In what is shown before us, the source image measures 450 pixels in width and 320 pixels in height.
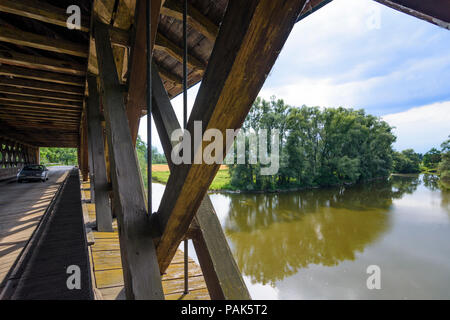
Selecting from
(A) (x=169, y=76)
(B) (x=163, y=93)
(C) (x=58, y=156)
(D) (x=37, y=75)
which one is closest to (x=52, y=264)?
(D) (x=37, y=75)

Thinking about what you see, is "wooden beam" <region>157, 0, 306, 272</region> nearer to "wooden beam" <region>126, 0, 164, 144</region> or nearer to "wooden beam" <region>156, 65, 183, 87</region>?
"wooden beam" <region>126, 0, 164, 144</region>

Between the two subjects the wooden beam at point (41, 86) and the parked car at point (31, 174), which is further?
the parked car at point (31, 174)

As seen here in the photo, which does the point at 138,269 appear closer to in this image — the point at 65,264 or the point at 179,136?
the point at 179,136

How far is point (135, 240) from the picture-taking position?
35.6 inches

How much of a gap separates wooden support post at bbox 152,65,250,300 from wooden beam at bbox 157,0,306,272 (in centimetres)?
21

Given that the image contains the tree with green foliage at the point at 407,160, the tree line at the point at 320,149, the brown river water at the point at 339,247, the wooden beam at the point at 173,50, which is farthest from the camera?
the tree with green foliage at the point at 407,160

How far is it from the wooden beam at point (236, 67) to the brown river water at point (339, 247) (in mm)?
8428

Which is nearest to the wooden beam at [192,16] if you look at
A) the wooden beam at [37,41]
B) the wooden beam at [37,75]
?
the wooden beam at [37,41]

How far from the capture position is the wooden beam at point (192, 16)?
150 centimetres

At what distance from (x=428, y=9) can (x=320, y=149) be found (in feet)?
101

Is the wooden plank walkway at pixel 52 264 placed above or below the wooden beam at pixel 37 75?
below

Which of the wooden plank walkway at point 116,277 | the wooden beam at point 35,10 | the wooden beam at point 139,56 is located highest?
the wooden beam at point 35,10

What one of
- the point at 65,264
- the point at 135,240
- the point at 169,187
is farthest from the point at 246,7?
the point at 65,264

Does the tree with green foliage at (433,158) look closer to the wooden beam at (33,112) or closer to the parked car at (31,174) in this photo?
the wooden beam at (33,112)
